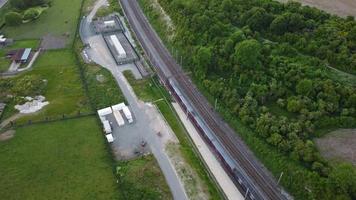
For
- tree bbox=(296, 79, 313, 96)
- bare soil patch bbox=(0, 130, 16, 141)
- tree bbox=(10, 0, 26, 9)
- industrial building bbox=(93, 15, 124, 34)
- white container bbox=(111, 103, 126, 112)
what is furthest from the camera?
tree bbox=(10, 0, 26, 9)

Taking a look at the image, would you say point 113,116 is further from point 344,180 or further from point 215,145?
point 344,180

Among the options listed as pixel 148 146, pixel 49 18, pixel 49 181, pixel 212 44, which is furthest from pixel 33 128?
pixel 49 18

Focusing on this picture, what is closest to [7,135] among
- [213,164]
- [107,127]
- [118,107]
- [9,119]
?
[9,119]

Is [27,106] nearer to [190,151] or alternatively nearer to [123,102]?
[123,102]

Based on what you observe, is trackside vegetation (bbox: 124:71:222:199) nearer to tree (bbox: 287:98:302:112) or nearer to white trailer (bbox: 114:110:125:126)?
white trailer (bbox: 114:110:125:126)

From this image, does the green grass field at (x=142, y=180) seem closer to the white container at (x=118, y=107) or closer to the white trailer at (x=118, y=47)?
the white container at (x=118, y=107)

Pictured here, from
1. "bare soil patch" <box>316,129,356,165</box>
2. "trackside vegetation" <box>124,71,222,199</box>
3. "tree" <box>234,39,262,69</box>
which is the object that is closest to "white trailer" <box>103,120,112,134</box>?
"trackside vegetation" <box>124,71,222,199</box>
